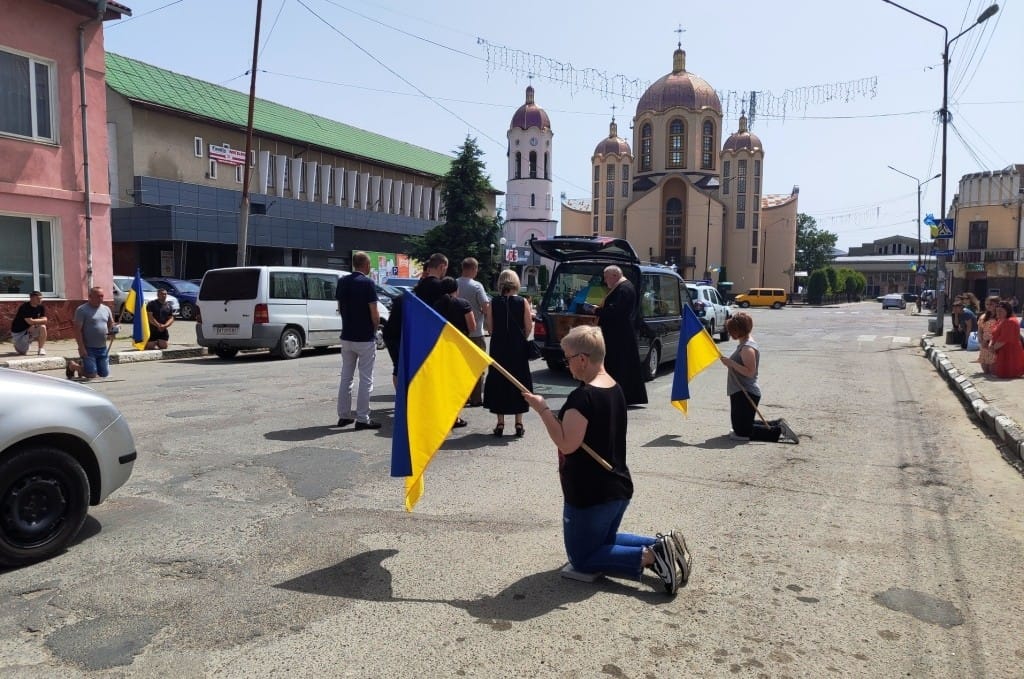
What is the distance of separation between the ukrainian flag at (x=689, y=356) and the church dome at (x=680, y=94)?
241 ft

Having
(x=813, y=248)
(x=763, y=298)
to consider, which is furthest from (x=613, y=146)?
(x=813, y=248)

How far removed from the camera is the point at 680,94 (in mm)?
78062

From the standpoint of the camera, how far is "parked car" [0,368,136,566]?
13.4ft

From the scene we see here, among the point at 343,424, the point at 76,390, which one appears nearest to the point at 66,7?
the point at 343,424

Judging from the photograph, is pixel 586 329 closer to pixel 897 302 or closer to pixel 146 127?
pixel 146 127

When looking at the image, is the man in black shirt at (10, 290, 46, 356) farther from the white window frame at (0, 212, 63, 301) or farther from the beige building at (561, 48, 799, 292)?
the beige building at (561, 48, 799, 292)

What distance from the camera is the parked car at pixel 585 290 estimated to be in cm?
1166

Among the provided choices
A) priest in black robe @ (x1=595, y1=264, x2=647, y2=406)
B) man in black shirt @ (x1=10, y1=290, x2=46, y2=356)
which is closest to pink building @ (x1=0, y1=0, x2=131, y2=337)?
man in black shirt @ (x1=10, y1=290, x2=46, y2=356)

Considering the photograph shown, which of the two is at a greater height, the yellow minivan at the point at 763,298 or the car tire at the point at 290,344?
the yellow minivan at the point at 763,298

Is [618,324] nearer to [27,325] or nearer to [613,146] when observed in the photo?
[27,325]

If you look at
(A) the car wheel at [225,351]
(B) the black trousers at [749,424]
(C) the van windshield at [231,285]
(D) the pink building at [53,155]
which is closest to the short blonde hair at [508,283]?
(B) the black trousers at [749,424]

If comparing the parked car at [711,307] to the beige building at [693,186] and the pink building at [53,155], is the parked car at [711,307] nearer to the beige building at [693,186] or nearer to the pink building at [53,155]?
the pink building at [53,155]

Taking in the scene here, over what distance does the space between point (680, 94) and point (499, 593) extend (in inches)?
3177

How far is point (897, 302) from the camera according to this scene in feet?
197
